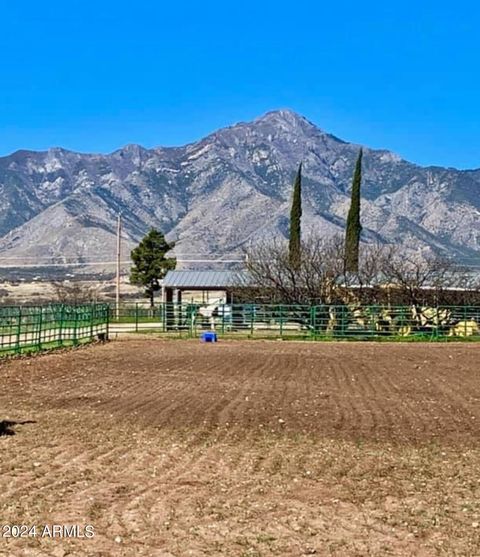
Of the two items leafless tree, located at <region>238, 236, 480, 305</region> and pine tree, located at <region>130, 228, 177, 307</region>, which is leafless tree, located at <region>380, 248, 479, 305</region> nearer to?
leafless tree, located at <region>238, 236, 480, 305</region>

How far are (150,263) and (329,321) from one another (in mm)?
35218

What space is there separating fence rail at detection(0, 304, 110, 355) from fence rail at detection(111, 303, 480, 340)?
5114 mm

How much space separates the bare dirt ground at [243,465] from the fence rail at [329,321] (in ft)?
69.7

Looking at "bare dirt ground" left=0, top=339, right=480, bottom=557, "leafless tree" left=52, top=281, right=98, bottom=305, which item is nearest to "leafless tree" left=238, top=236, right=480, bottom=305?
"leafless tree" left=52, top=281, right=98, bottom=305

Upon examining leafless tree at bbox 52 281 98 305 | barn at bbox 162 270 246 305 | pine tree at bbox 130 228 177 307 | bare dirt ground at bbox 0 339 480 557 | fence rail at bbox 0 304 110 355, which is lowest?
bare dirt ground at bbox 0 339 480 557

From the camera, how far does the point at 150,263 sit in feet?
245

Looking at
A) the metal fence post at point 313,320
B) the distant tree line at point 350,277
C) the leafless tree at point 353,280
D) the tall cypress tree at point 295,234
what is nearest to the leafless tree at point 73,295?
the leafless tree at point 353,280

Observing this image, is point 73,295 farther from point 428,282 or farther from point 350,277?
point 428,282

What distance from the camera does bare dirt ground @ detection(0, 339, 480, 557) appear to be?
6.82m

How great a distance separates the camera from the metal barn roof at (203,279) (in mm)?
51500

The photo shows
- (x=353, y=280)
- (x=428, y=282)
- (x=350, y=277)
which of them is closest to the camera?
(x=428, y=282)

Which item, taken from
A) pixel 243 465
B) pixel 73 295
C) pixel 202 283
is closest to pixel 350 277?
pixel 202 283

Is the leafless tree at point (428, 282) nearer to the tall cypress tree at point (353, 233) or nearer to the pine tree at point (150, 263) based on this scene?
the tall cypress tree at point (353, 233)

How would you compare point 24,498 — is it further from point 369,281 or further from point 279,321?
point 369,281
